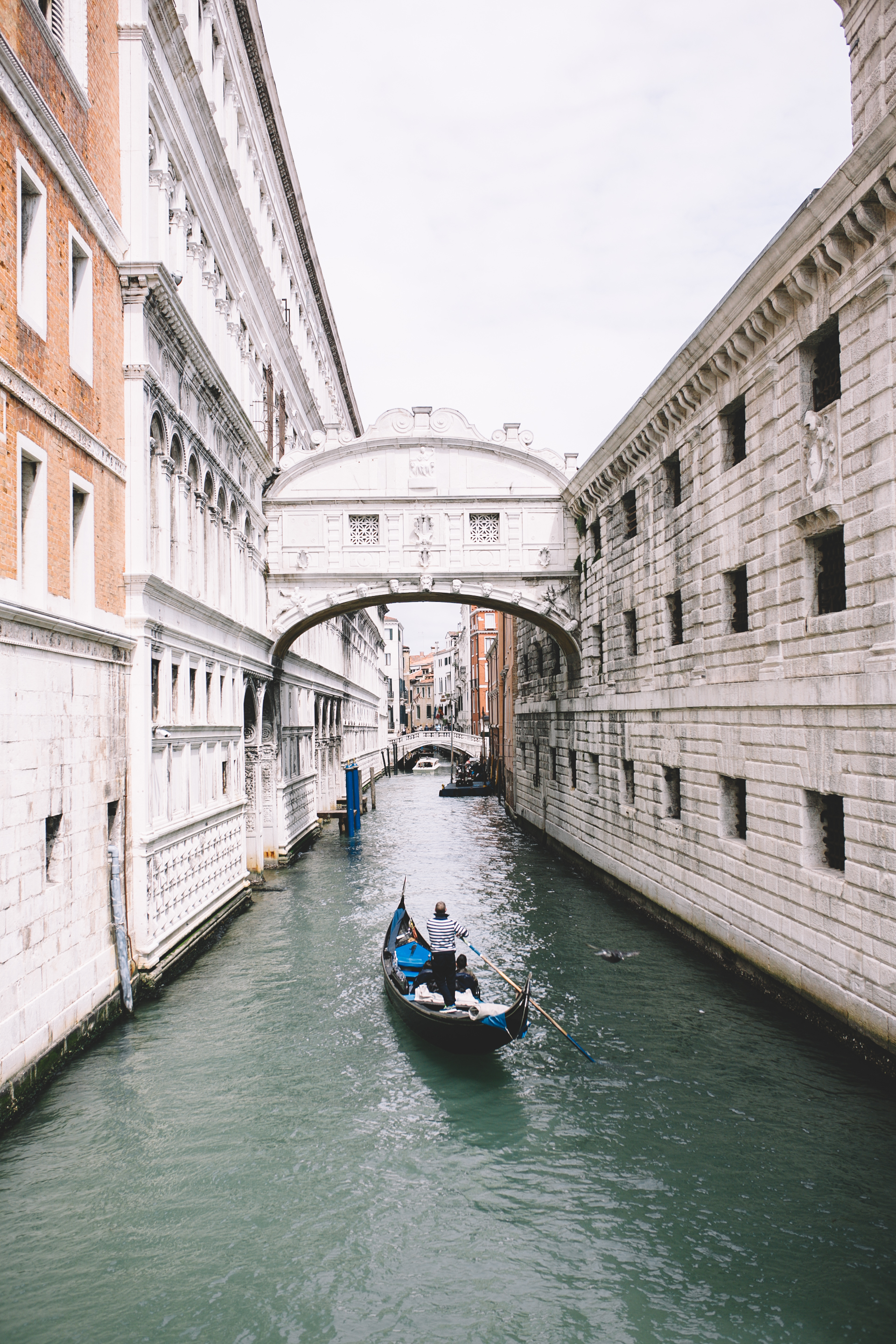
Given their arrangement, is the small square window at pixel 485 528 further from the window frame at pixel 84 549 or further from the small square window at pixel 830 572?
the window frame at pixel 84 549

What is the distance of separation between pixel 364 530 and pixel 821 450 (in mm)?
12050

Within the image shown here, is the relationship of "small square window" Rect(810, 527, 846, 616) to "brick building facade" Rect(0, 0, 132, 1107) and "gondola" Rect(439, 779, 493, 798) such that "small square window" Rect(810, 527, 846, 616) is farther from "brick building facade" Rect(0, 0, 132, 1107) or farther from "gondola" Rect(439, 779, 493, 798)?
"gondola" Rect(439, 779, 493, 798)

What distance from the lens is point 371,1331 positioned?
216 inches

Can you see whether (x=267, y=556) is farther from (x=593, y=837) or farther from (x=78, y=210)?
(x=78, y=210)

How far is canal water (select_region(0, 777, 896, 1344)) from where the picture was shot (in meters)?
5.64

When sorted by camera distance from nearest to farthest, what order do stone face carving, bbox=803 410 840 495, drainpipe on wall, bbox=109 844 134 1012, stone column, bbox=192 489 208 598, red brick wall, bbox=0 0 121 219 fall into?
red brick wall, bbox=0 0 121 219
stone face carving, bbox=803 410 840 495
drainpipe on wall, bbox=109 844 134 1012
stone column, bbox=192 489 208 598

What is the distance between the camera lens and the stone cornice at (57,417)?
25.1ft

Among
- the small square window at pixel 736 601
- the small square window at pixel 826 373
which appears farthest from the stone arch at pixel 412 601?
the small square window at pixel 826 373

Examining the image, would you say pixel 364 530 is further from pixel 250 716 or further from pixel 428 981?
pixel 428 981

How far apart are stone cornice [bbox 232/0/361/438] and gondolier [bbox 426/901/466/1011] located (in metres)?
15.7

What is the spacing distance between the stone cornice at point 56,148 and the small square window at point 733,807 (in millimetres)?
9634

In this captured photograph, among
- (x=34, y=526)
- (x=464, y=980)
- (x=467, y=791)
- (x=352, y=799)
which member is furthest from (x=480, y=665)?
(x=34, y=526)

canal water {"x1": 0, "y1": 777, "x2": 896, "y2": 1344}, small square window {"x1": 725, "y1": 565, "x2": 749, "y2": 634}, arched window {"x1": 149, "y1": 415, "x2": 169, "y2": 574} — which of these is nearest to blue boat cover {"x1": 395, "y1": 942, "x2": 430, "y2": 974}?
canal water {"x1": 0, "y1": 777, "x2": 896, "y2": 1344}

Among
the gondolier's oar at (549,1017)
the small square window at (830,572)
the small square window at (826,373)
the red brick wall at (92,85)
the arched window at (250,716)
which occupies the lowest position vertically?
the gondolier's oar at (549,1017)
